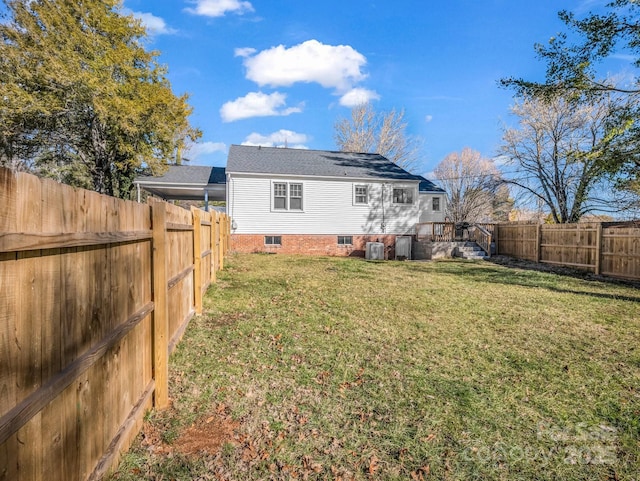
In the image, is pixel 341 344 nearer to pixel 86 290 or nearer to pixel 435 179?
pixel 86 290

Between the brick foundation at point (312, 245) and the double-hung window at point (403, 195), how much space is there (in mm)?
2044

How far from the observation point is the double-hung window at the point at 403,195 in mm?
19484

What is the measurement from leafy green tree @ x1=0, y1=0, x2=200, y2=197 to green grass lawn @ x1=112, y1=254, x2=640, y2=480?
615 inches

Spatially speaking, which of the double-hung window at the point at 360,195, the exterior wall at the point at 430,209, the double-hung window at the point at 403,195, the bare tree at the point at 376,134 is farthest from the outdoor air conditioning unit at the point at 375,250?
the bare tree at the point at 376,134

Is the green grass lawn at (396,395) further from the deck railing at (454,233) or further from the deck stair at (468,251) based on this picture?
the deck railing at (454,233)

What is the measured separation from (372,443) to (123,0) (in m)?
25.1

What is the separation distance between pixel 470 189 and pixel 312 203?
62.1 feet

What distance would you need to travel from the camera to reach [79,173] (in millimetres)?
23531

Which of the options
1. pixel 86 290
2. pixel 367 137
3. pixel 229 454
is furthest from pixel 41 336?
pixel 367 137

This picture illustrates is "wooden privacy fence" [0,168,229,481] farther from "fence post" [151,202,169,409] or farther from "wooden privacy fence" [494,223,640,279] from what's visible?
"wooden privacy fence" [494,223,640,279]

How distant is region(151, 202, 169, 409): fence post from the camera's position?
3000 millimetres

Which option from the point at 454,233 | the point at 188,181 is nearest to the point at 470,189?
the point at 454,233

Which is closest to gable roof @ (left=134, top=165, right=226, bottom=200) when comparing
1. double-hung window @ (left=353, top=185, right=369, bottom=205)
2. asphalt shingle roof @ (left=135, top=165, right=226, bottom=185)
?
asphalt shingle roof @ (left=135, top=165, right=226, bottom=185)

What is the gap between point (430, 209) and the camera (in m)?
23.6
